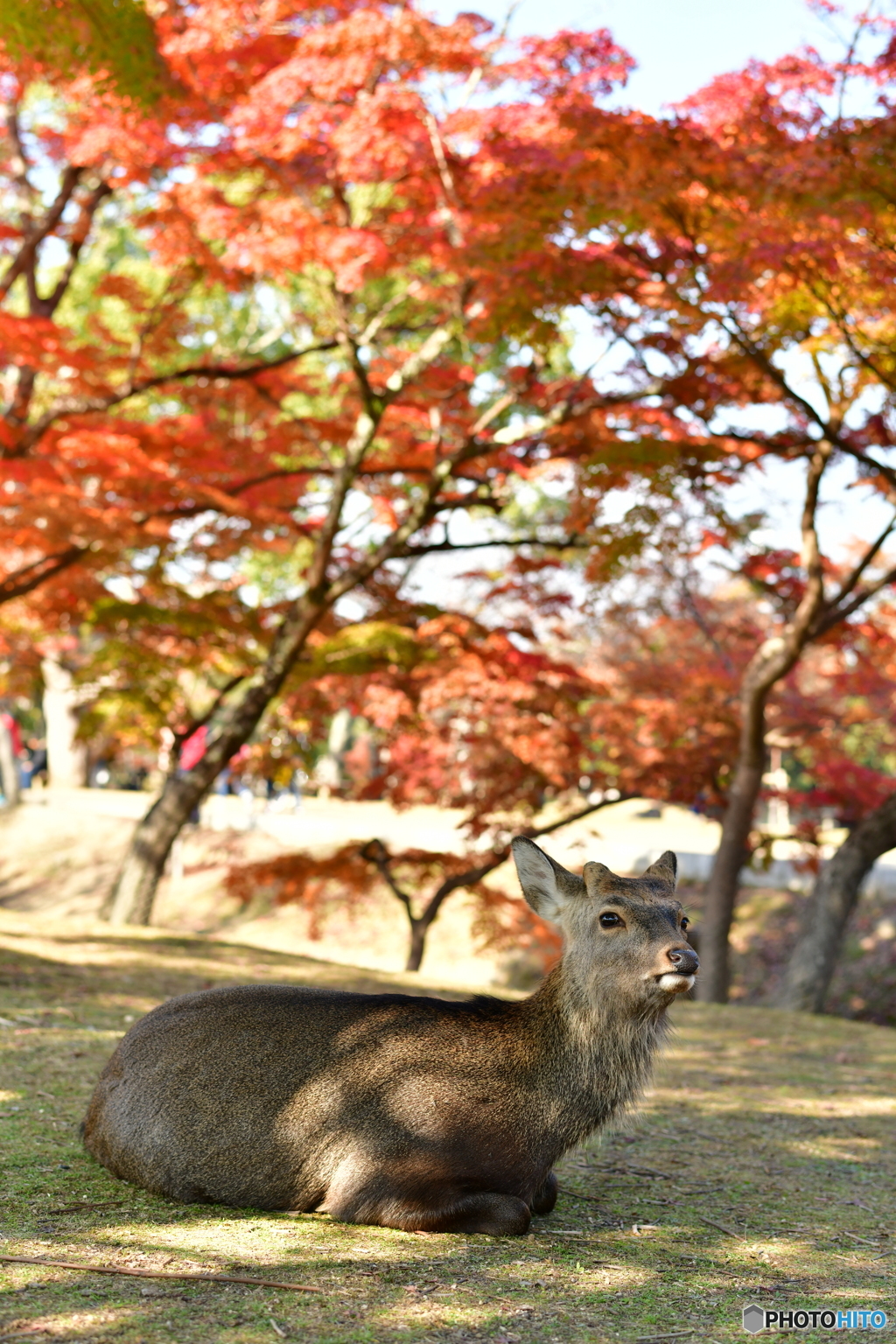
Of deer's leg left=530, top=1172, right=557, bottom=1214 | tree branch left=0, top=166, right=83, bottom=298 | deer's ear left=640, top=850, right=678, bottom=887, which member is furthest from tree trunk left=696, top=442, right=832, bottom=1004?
deer's leg left=530, top=1172, right=557, bottom=1214

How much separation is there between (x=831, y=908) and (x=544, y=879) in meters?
8.75

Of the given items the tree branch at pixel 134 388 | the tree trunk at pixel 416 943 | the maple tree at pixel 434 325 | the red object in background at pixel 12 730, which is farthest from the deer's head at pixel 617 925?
the red object in background at pixel 12 730

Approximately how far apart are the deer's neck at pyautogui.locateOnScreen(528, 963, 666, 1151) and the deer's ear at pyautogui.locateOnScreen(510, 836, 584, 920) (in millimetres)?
293

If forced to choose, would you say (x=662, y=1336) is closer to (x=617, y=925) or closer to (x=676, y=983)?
(x=676, y=983)

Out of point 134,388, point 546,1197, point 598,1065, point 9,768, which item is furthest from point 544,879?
point 9,768

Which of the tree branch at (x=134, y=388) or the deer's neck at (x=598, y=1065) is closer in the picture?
the deer's neck at (x=598, y=1065)

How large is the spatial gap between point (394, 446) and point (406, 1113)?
10304 mm

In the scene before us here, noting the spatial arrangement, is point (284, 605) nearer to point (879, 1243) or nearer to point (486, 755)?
point (486, 755)

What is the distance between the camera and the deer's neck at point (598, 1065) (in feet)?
11.9

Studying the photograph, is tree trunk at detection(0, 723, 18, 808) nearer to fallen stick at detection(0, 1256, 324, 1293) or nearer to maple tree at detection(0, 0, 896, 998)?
maple tree at detection(0, 0, 896, 998)

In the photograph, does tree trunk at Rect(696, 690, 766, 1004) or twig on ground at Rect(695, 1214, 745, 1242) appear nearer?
twig on ground at Rect(695, 1214, 745, 1242)

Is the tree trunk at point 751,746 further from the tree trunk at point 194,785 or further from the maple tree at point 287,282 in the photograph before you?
the tree trunk at point 194,785

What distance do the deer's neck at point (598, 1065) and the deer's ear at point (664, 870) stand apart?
1.42 ft

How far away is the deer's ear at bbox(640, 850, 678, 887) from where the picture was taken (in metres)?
3.85
